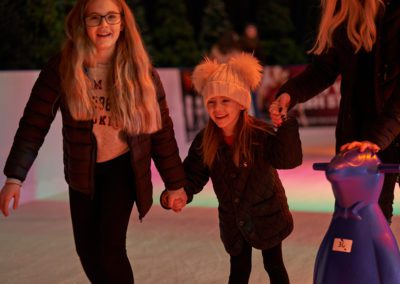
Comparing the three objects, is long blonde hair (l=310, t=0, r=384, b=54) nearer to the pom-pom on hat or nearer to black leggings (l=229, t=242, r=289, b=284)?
the pom-pom on hat

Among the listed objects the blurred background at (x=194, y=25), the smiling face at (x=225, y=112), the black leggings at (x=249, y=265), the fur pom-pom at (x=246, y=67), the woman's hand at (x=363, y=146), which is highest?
the fur pom-pom at (x=246, y=67)

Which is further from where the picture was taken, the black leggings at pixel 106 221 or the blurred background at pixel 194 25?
the blurred background at pixel 194 25

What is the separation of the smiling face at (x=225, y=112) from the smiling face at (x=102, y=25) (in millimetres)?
455

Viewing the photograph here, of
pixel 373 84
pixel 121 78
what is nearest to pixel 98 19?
pixel 121 78

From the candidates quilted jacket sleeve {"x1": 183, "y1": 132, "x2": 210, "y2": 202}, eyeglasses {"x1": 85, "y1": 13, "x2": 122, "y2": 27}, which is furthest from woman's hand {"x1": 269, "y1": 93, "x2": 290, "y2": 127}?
eyeglasses {"x1": 85, "y1": 13, "x2": 122, "y2": 27}

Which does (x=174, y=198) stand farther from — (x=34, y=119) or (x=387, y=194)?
(x=387, y=194)

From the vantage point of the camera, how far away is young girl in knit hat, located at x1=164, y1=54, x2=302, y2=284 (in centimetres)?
288

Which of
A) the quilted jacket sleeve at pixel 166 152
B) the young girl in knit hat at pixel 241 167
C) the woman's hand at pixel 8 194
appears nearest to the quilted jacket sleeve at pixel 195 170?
the young girl in knit hat at pixel 241 167

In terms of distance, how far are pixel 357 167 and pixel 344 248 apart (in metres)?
0.25

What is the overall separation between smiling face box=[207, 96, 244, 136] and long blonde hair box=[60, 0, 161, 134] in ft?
0.73

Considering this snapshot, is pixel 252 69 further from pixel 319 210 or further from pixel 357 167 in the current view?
pixel 319 210

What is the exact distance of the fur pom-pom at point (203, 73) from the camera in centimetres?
295

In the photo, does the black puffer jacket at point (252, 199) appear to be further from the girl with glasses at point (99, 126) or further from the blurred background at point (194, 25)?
the blurred background at point (194, 25)

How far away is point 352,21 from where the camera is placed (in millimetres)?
2592
